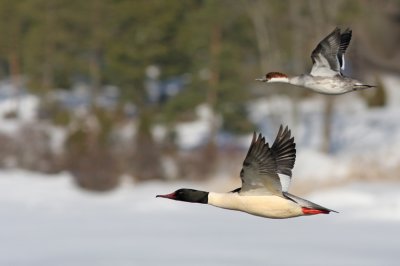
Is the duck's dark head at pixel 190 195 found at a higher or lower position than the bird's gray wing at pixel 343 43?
lower

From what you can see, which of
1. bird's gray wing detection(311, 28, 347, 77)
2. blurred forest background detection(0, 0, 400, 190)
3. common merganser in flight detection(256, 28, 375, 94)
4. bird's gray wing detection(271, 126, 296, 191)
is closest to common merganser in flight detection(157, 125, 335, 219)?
bird's gray wing detection(271, 126, 296, 191)

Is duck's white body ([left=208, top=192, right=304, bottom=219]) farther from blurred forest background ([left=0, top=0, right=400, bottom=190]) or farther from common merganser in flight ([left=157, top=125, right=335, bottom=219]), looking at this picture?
blurred forest background ([left=0, top=0, right=400, bottom=190])

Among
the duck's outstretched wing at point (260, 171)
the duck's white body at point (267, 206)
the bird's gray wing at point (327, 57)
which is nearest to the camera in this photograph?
the duck's outstretched wing at point (260, 171)

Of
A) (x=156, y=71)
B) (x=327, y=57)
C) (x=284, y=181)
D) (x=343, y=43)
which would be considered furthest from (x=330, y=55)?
(x=156, y=71)

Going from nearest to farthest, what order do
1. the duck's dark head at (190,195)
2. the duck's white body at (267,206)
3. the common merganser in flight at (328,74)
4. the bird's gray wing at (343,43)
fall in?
the duck's white body at (267,206), the duck's dark head at (190,195), the common merganser in flight at (328,74), the bird's gray wing at (343,43)

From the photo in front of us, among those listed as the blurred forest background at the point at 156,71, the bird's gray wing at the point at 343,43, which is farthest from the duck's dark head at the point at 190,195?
the blurred forest background at the point at 156,71

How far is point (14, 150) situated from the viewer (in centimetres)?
2523

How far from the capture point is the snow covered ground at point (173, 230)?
1644 centimetres

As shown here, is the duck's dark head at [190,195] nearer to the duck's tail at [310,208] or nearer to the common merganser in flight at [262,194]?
the common merganser in flight at [262,194]

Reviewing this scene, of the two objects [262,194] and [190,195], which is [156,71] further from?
[262,194]

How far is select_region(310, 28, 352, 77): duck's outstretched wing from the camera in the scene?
9.87 m

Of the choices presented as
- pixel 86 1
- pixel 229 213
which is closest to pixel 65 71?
pixel 86 1

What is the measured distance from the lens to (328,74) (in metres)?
9.79

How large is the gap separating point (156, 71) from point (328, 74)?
24.9m
